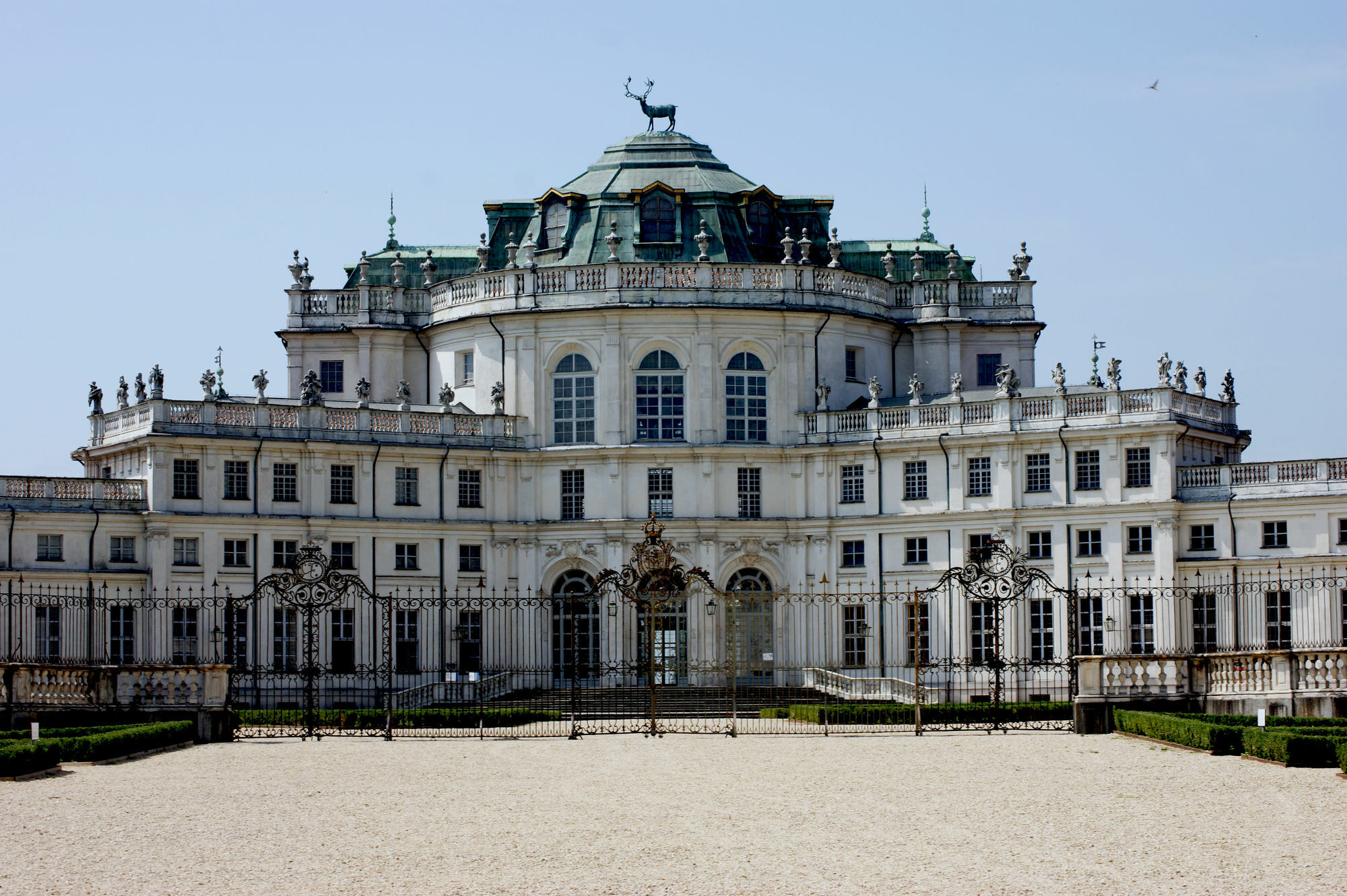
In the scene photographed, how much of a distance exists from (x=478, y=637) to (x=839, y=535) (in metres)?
12.5

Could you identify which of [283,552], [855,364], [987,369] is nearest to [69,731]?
[283,552]

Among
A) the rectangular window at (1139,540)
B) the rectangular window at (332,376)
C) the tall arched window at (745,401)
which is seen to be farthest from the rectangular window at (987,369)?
the rectangular window at (332,376)

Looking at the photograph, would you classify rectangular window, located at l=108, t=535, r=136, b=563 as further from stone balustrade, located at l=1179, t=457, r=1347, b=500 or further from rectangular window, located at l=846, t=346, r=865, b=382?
stone balustrade, located at l=1179, t=457, r=1347, b=500

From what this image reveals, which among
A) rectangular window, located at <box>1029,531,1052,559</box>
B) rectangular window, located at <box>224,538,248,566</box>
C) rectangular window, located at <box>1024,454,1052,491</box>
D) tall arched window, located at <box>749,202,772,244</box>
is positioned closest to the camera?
rectangular window, located at <box>224,538,248,566</box>

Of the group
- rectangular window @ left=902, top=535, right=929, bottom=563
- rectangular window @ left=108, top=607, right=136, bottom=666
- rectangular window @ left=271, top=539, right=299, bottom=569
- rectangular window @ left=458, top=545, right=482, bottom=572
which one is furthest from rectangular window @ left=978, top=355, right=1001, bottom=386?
rectangular window @ left=108, top=607, right=136, bottom=666

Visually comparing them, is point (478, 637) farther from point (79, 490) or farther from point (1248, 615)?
point (1248, 615)

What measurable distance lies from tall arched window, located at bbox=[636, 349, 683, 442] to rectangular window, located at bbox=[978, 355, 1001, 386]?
12559mm

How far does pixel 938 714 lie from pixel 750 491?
80.8 feet

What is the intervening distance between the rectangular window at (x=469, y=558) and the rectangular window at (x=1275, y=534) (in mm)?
25438

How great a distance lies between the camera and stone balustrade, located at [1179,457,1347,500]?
64375mm

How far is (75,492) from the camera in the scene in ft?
217

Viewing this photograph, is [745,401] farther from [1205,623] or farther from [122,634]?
[122,634]

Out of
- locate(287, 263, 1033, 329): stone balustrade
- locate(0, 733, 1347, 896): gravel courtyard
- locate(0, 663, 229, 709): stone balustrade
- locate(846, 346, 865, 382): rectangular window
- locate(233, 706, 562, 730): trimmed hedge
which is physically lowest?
locate(0, 733, 1347, 896): gravel courtyard

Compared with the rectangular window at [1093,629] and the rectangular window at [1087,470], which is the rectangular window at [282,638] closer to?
the rectangular window at [1093,629]
